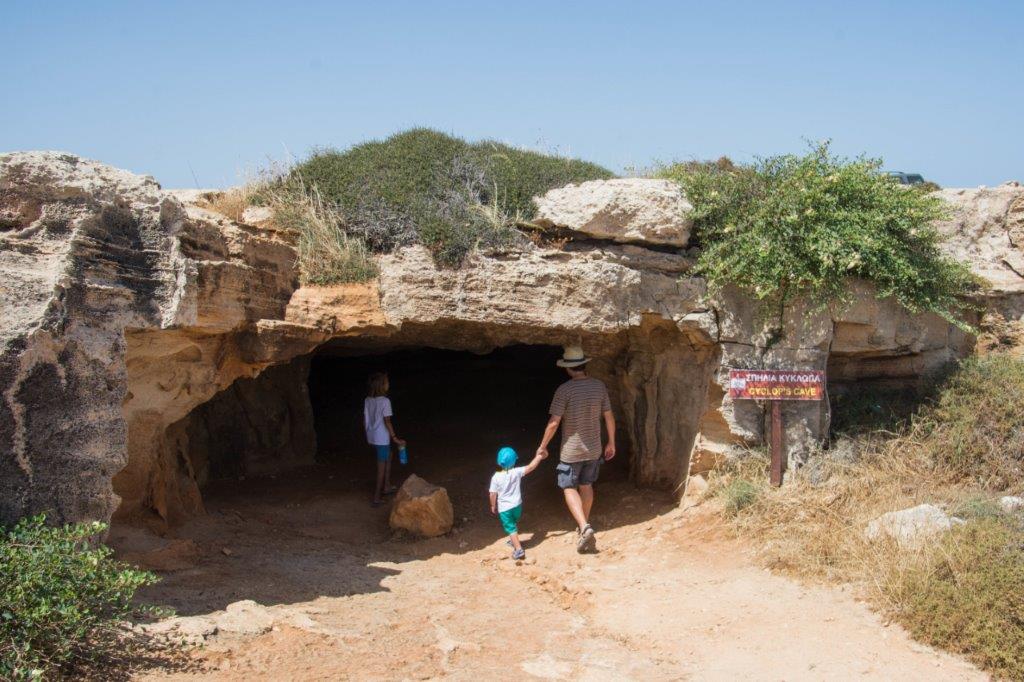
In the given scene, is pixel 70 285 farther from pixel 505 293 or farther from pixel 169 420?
pixel 505 293

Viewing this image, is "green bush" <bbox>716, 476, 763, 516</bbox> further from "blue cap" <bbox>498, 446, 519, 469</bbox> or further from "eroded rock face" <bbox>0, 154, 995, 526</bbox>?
"blue cap" <bbox>498, 446, 519, 469</bbox>

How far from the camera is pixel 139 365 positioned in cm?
668

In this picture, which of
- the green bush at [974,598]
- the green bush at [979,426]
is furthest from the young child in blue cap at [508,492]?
the green bush at [979,426]

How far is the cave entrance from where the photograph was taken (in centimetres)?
1016

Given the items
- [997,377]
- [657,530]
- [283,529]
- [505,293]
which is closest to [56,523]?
[283,529]

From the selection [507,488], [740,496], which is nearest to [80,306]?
[507,488]

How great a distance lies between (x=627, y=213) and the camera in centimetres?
779

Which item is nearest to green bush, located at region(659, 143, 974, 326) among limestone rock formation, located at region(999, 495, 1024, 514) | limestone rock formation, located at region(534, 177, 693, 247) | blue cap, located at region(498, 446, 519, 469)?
limestone rock formation, located at region(534, 177, 693, 247)

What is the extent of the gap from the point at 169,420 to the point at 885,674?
19.0ft

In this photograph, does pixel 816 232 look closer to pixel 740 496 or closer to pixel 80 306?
pixel 740 496

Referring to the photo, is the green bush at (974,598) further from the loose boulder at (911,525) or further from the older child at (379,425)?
the older child at (379,425)

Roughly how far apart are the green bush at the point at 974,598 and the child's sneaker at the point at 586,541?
8.25 feet

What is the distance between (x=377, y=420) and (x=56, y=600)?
4454 millimetres

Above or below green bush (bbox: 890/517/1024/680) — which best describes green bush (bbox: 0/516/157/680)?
above
